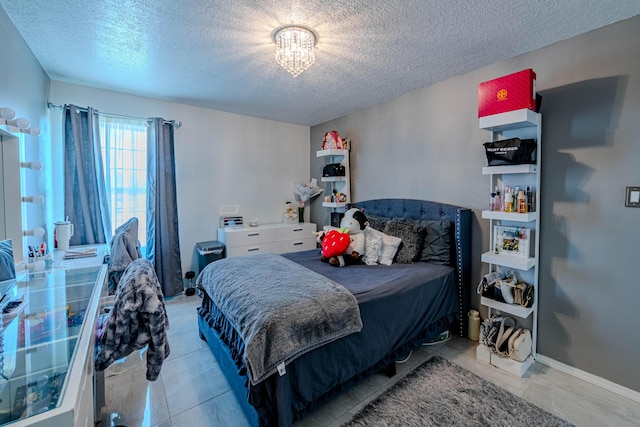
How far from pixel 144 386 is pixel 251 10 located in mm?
2558

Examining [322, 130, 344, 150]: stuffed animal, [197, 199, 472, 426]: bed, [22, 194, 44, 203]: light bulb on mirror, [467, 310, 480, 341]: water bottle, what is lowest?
[467, 310, 480, 341]: water bottle

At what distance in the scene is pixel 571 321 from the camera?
6.44 feet

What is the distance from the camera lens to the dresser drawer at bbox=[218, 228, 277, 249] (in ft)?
11.6

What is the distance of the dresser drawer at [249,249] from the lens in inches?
139

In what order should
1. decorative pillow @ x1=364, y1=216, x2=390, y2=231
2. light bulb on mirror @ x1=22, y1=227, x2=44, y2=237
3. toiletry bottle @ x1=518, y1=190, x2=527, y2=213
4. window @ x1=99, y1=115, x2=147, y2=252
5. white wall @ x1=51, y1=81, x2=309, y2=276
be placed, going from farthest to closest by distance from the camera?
white wall @ x1=51, y1=81, x2=309, y2=276
window @ x1=99, y1=115, x2=147, y2=252
decorative pillow @ x1=364, y1=216, x2=390, y2=231
toiletry bottle @ x1=518, y1=190, x2=527, y2=213
light bulb on mirror @ x1=22, y1=227, x2=44, y2=237

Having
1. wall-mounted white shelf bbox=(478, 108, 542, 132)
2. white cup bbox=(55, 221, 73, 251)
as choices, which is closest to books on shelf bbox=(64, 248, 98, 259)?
white cup bbox=(55, 221, 73, 251)

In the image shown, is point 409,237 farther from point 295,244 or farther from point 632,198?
point 295,244

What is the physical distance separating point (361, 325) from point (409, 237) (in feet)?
4.06

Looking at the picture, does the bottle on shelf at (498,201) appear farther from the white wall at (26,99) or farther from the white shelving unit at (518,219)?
the white wall at (26,99)

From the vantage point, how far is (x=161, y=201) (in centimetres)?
321

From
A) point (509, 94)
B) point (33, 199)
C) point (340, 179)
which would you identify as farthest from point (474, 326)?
point (33, 199)

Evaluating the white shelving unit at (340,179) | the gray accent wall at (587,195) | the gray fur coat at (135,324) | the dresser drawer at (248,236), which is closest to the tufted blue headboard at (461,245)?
the gray accent wall at (587,195)

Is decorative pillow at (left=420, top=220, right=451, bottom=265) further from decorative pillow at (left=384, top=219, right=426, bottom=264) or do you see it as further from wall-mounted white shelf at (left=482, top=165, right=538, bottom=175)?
wall-mounted white shelf at (left=482, top=165, right=538, bottom=175)

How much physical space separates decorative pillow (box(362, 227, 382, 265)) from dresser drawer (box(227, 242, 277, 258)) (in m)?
1.68
